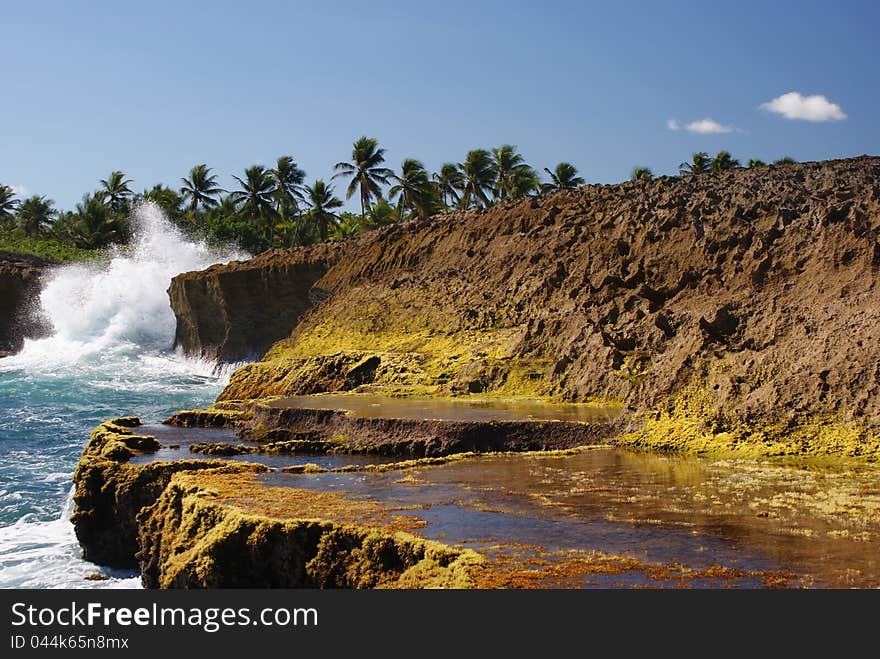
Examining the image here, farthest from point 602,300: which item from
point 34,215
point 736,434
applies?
point 34,215

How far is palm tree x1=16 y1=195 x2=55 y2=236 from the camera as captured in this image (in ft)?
279

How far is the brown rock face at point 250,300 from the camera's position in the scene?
40.8 metres

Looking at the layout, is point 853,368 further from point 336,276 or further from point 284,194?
point 284,194

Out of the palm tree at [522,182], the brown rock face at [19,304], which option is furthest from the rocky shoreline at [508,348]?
the palm tree at [522,182]

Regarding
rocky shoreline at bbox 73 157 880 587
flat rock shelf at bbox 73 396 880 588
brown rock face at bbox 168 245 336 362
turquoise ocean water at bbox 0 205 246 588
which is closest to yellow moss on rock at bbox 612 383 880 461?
rocky shoreline at bbox 73 157 880 587

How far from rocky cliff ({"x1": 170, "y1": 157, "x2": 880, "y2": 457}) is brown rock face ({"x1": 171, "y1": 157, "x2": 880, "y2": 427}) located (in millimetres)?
65

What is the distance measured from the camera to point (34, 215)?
85375 mm

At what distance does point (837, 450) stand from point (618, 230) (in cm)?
1699

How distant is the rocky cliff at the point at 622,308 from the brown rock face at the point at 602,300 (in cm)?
6

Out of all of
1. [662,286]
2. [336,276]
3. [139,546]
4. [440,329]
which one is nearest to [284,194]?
[336,276]

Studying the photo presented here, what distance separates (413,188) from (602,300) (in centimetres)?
3163

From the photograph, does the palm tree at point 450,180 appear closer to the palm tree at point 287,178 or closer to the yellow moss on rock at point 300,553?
the palm tree at point 287,178

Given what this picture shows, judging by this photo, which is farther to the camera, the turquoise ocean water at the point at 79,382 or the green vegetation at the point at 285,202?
the green vegetation at the point at 285,202

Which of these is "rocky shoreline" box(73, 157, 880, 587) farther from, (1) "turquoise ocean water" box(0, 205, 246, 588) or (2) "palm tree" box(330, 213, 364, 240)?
→ (2) "palm tree" box(330, 213, 364, 240)
